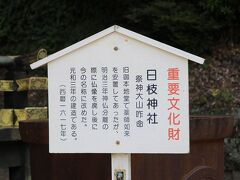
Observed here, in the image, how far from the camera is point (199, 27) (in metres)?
8.47

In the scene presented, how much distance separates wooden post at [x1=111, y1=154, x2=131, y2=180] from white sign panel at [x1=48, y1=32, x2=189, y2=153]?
0.09 meters

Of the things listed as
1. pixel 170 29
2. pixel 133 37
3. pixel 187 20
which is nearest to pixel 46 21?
pixel 170 29

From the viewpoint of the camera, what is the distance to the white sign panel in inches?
133

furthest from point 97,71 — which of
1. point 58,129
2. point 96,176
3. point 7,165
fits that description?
point 7,165

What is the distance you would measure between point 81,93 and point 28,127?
0.75 m

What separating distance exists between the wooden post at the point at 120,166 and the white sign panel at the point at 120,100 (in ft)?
0.29

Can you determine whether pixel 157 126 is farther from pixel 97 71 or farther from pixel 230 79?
pixel 230 79

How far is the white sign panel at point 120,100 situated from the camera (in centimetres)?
337

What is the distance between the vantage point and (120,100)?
3.39 meters

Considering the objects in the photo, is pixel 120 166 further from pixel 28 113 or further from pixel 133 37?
pixel 28 113

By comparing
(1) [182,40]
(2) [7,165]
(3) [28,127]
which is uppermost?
(1) [182,40]

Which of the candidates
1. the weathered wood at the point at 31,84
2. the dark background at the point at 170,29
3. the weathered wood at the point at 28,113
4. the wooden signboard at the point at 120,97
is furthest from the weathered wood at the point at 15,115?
the dark background at the point at 170,29

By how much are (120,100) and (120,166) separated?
383 millimetres

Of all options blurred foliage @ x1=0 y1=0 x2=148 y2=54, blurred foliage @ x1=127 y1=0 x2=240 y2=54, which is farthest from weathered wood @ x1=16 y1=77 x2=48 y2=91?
blurred foliage @ x1=0 y1=0 x2=148 y2=54
